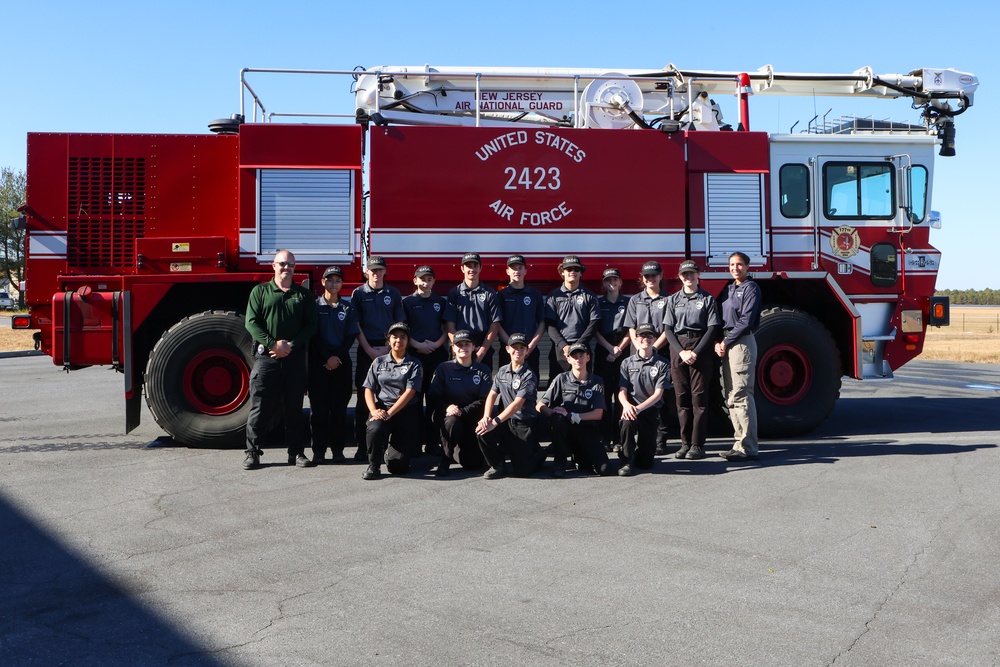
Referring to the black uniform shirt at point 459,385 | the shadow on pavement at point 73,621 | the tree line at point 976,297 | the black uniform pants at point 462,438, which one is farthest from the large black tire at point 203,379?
the tree line at point 976,297

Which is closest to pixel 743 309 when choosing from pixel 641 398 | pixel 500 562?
pixel 641 398

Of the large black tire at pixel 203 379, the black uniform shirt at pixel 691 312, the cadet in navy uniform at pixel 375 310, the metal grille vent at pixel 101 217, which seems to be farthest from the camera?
the metal grille vent at pixel 101 217

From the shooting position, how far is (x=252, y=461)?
24.4 feet

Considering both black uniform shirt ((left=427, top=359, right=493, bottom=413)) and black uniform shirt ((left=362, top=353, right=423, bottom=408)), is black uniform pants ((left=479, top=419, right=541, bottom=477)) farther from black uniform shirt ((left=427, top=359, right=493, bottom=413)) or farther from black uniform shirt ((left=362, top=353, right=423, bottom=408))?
black uniform shirt ((left=362, top=353, right=423, bottom=408))

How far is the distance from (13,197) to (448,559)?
46.6 metres

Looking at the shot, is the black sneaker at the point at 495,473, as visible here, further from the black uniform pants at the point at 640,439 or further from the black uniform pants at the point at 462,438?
the black uniform pants at the point at 640,439

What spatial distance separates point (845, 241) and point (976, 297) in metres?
114

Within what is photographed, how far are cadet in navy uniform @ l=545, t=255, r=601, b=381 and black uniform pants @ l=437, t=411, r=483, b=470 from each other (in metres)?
1.27

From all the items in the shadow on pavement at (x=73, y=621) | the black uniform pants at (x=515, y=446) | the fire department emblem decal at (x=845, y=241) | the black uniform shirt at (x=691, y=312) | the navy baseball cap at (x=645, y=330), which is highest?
the fire department emblem decal at (x=845, y=241)

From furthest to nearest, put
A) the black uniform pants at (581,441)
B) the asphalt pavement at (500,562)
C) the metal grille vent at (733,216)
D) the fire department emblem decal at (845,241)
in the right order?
1. the fire department emblem decal at (845,241)
2. the metal grille vent at (733,216)
3. the black uniform pants at (581,441)
4. the asphalt pavement at (500,562)

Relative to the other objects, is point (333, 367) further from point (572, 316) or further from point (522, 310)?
point (572, 316)

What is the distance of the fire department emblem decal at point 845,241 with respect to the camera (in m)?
9.65

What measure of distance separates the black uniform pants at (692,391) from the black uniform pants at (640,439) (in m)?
0.70

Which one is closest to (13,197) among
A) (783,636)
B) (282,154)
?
(282,154)
